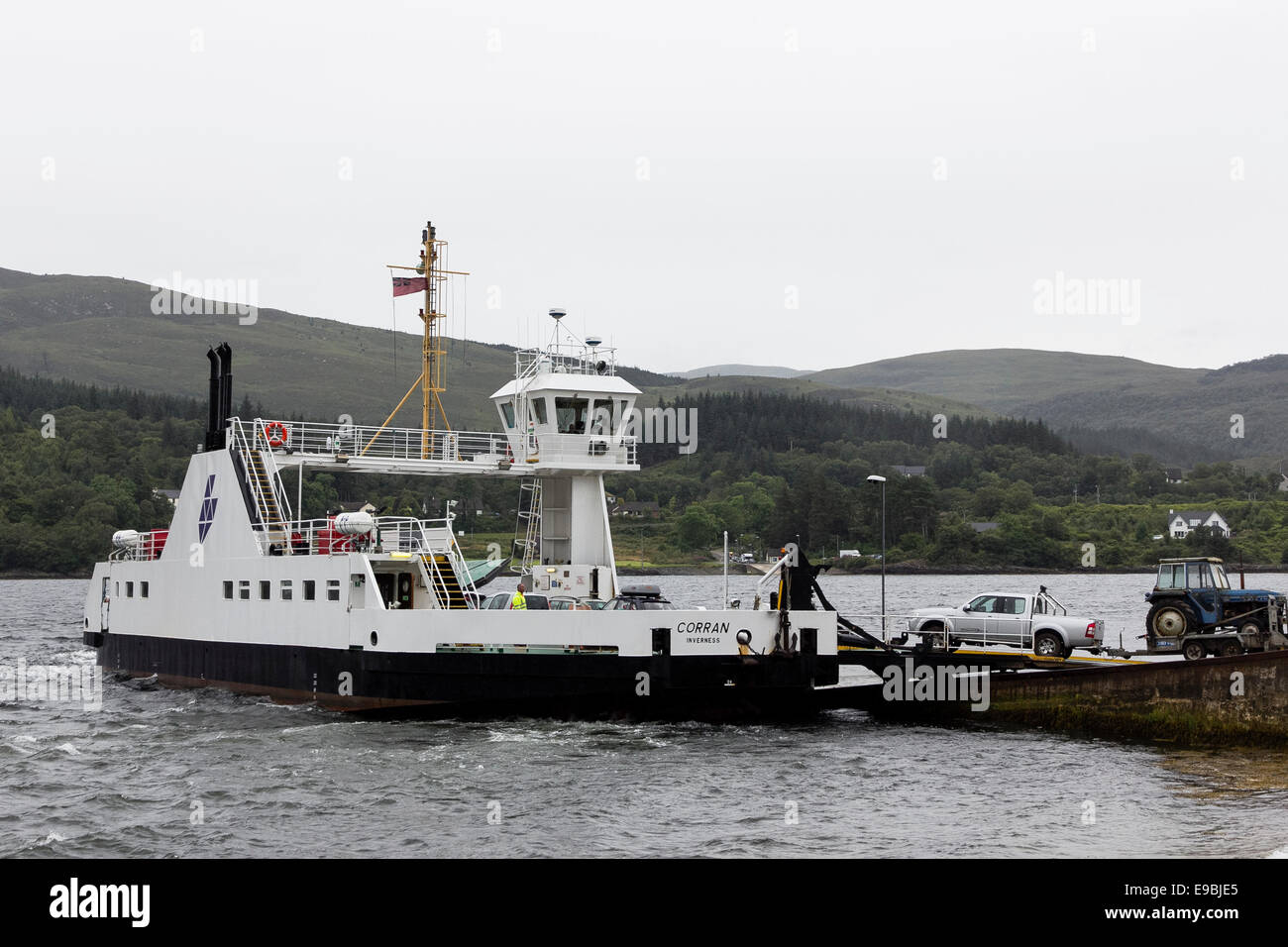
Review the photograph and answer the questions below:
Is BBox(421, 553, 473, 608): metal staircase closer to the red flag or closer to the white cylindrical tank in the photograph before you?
the white cylindrical tank

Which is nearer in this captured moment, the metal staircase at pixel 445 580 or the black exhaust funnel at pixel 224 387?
the metal staircase at pixel 445 580

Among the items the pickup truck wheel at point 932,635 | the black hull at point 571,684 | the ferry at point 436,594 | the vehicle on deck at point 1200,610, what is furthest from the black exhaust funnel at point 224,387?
the vehicle on deck at point 1200,610

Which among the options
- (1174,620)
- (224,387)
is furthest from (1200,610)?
(224,387)

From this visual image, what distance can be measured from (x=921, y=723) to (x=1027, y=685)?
2.68 m

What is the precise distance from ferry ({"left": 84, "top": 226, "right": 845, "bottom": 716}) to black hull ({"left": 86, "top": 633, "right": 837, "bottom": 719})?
0.04 metres

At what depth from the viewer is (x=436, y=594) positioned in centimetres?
2897

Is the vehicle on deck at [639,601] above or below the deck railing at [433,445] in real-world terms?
below

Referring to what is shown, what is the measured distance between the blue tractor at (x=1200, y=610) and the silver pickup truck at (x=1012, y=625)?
1.45 m

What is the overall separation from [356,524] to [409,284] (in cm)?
917

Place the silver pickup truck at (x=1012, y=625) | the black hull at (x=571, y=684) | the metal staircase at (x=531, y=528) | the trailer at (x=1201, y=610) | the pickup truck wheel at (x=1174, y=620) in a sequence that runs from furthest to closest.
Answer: the metal staircase at (x=531, y=528) < the silver pickup truck at (x=1012, y=625) < the pickup truck wheel at (x=1174, y=620) < the trailer at (x=1201, y=610) < the black hull at (x=571, y=684)

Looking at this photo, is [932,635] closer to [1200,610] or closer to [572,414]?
[1200,610]

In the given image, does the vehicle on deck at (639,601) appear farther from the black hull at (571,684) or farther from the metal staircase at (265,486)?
the metal staircase at (265,486)

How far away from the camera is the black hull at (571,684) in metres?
26.6

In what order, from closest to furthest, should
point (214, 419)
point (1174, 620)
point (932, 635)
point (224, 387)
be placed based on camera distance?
point (1174, 620) < point (932, 635) < point (214, 419) < point (224, 387)
